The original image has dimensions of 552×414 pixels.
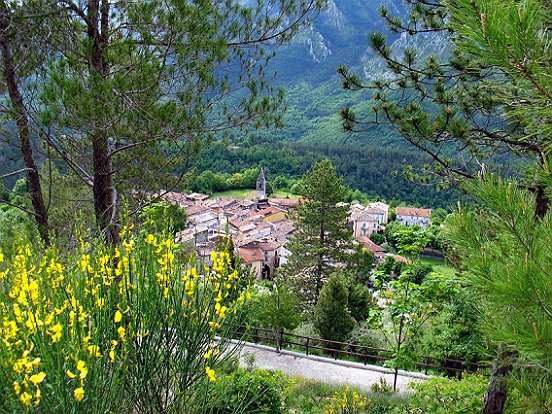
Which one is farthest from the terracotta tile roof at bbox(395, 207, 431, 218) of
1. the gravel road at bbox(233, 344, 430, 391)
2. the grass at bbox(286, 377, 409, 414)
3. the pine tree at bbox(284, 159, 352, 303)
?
the grass at bbox(286, 377, 409, 414)

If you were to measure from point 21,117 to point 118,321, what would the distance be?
290 centimetres

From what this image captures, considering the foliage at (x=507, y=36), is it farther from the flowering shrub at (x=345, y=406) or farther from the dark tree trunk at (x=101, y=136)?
the flowering shrub at (x=345, y=406)

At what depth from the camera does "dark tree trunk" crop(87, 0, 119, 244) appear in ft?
13.1

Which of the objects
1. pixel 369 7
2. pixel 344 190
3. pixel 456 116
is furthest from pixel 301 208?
pixel 369 7

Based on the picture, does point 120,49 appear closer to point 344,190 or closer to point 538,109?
point 538,109

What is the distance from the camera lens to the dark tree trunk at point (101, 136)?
4004 mm

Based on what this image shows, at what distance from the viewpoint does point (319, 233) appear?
1991 centimetres

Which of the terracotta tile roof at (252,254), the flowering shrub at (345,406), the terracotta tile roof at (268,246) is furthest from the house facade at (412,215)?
the flowering shrub at (345,406)

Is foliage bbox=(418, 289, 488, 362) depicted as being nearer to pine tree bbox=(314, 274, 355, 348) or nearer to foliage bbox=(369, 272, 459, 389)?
foliage bbox=(369, 272, 459, 389)

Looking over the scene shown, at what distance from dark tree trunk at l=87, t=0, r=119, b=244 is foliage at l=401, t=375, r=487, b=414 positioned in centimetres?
380

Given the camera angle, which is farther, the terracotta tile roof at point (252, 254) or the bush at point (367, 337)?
the terracotta tile roof at point (252, 254)

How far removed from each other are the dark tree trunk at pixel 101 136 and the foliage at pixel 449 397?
12.5 ft

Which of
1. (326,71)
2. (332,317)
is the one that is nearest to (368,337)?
(332,317)

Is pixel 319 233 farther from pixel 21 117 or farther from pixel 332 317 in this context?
pixel 21 117
